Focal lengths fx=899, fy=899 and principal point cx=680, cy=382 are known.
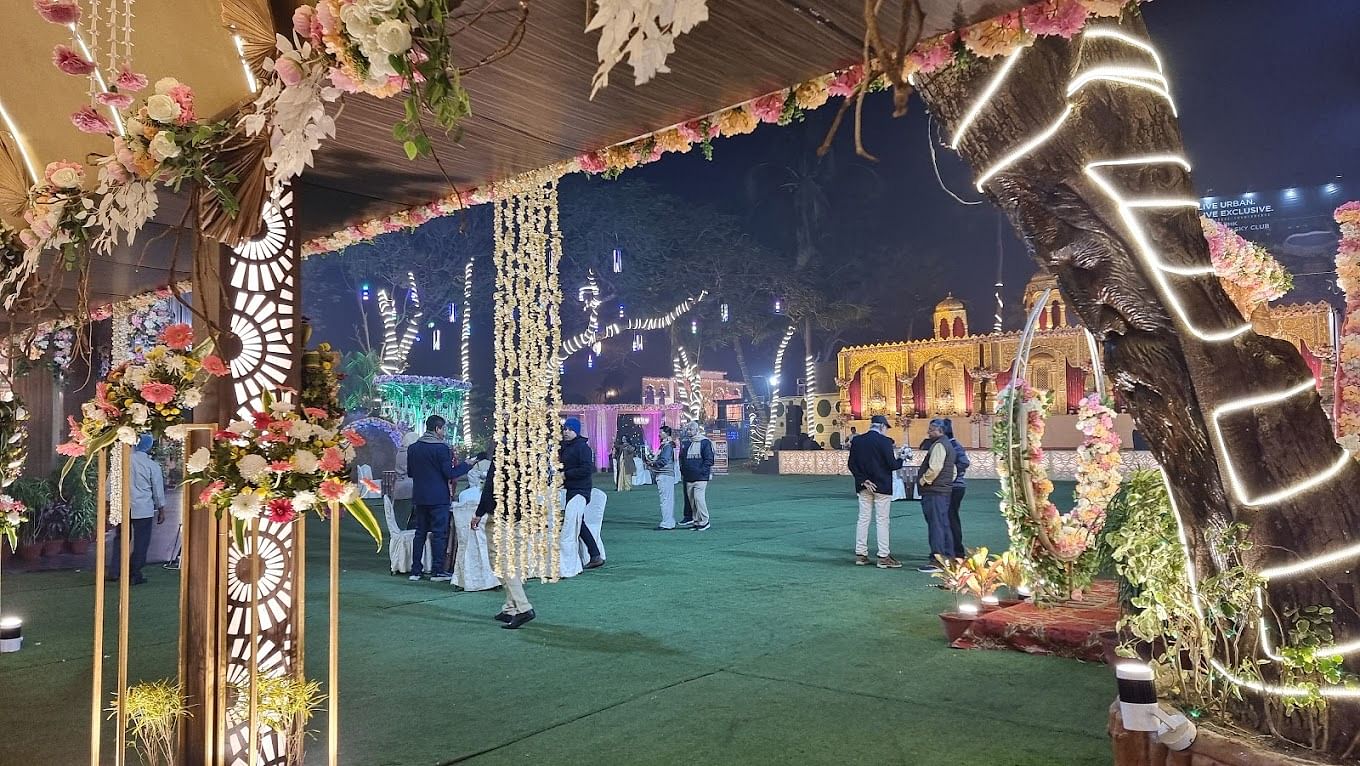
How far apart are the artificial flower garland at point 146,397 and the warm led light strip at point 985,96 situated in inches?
131

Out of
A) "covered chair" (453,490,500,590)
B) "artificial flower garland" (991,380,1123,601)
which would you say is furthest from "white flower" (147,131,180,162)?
"covered chair" (453,490,500,590)

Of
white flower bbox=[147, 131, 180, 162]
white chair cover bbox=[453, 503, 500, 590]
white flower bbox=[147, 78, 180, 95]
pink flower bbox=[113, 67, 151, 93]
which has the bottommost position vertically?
white chair cover bbox=[453, 503, 500, 590]

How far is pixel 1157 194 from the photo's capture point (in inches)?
156

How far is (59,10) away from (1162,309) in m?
4.43

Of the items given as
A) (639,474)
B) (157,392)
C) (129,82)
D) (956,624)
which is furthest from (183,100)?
(639,474)

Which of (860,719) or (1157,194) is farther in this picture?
(860,719)

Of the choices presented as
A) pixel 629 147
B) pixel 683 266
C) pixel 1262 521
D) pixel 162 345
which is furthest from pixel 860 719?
pixel 683 266

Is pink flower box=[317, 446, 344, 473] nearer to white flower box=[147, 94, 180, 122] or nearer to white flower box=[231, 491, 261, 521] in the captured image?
white flower box=[231, 491, 261, 521]

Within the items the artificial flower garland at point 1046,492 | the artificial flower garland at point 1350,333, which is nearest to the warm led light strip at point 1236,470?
the artificial flower garland at point 1046,492

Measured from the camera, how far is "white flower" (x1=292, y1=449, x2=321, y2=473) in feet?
10.7

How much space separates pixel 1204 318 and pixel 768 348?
40.1 m

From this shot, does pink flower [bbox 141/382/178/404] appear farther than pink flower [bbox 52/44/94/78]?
Yes

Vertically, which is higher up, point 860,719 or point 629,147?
point 629,147

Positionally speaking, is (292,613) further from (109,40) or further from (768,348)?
Result: (768,348)
